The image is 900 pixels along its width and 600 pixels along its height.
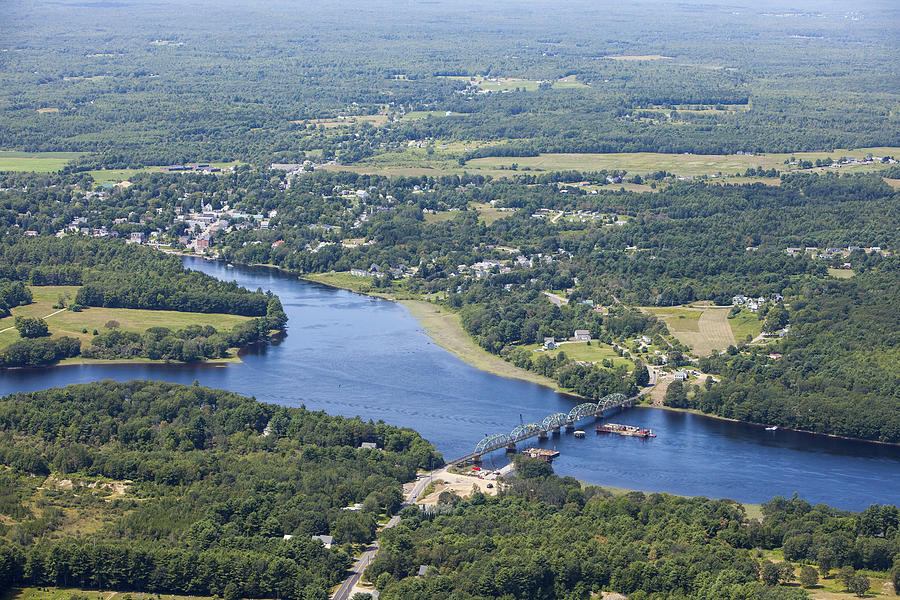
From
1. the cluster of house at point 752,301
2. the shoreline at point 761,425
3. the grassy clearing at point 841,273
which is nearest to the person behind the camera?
the shoreline at point 761,425

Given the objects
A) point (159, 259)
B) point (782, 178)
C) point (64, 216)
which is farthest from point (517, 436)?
point (782, 178)

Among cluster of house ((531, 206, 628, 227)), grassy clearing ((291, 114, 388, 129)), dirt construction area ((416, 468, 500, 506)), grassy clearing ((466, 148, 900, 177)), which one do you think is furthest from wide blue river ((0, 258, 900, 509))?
grassy clearing ((291, 114, 388, 129))

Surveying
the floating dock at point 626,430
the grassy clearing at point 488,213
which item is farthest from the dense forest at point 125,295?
the grassy clearing at point 488,213

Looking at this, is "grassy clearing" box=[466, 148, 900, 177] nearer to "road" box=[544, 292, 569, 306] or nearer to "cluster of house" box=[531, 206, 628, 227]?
"cluster of house" box=[531, 206, 628, 227]

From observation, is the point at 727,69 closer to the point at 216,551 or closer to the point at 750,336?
the point at 750,336

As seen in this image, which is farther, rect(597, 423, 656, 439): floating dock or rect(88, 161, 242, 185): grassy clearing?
rect(88, 161, 242, 185): grassy clearing

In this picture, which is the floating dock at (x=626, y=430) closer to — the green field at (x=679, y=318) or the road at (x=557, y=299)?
the green field at (x=679, y=318)
